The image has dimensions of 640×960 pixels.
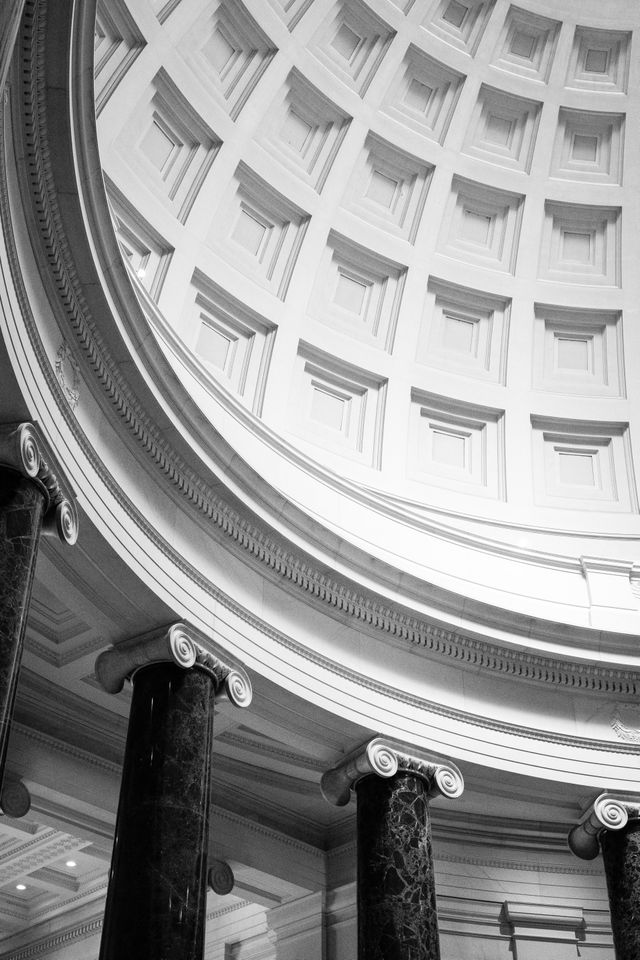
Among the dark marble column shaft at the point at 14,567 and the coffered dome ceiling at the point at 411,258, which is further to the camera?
the coffered dome ceiling at the point at 411,258

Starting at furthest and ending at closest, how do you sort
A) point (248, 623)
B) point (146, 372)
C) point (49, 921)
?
point (49, 921) → point (248, 623) → point (146, 372)

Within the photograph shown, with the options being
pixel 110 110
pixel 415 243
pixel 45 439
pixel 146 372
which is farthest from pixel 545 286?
pixel 45 439

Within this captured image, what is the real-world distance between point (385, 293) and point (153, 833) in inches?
404

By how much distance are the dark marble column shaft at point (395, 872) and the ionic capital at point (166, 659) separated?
2.16 meters

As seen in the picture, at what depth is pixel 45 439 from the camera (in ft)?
28.2

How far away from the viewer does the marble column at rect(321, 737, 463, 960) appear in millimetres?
10562

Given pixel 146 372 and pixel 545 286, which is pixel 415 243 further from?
pixel 146 372

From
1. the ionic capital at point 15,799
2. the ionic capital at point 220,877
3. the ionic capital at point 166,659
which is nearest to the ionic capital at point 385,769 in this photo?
the ionic capital at point 166,659

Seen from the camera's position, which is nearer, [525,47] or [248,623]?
[248,623]

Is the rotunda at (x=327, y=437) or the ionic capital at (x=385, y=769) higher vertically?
the rotunda at (x=327, y=437)

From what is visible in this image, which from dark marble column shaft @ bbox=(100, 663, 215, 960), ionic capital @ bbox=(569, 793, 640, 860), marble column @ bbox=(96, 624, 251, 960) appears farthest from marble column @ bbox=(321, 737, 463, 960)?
dark marble column shaft @ bbox=(100, 663, 215, 960)

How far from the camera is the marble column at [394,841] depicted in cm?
1056

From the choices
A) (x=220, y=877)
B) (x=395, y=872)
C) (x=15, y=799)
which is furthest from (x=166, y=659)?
(x=220, y=877)

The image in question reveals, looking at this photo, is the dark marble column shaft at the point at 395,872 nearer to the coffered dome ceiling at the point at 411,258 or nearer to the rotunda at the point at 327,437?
the rotunda at the point at 327,437
